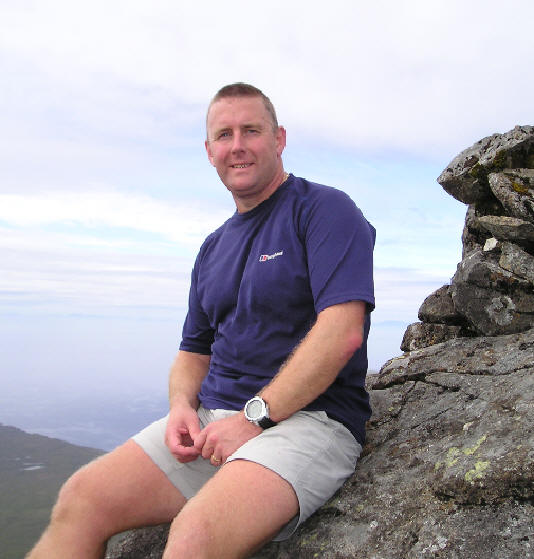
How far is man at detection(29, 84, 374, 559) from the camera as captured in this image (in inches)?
180

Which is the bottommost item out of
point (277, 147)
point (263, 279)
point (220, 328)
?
point (220, 328)

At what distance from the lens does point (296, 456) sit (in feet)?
15.9

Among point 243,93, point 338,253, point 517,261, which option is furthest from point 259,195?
point 517,261

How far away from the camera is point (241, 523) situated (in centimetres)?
427

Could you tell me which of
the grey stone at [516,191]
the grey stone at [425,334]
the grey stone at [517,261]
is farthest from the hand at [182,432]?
the grey stone at [516,191]

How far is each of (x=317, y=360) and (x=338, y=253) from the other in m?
1.07

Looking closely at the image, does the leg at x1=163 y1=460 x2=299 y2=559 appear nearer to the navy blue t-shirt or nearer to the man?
the man

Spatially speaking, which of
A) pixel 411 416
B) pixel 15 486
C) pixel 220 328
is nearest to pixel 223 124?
pixel 220 328

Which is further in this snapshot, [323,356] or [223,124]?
[223,124]

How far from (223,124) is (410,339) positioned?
504cm

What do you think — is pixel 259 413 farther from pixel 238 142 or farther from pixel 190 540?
pixel 238 142

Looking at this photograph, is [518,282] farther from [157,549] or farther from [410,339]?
[157,549]

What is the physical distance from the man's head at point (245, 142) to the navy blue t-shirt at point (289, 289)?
0.23 meters

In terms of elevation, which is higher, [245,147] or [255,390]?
[245,147]
